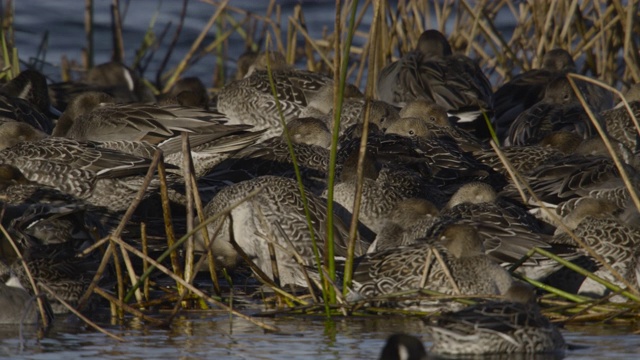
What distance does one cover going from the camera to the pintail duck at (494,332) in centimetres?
619

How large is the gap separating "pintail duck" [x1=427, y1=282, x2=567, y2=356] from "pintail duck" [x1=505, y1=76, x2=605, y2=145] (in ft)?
17.3

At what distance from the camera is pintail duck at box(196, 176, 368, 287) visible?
823cm

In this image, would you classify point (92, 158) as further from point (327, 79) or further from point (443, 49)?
point (443, 49)

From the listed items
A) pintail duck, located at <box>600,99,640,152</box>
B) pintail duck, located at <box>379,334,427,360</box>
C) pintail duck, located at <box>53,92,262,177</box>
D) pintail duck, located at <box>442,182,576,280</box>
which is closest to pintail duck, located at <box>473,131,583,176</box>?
pintail duck, located at <box>600,99,640,152</box>

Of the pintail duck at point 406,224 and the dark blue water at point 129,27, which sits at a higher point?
the dark blue water at point 129,27

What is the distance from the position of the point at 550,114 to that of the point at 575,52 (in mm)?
1840

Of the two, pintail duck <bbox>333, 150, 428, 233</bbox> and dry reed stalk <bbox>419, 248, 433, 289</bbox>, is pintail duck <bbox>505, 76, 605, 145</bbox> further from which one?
dry reed stalk <bbox>419, 248, 433, 289</bbox>

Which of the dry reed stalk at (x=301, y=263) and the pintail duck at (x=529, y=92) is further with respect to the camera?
the pintail duck at (x=529, y=92)

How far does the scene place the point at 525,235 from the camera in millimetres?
7984

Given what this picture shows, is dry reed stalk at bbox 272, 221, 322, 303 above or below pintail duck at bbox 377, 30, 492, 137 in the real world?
below

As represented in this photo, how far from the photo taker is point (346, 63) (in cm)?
649

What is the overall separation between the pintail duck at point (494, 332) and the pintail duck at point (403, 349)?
2.71 ft

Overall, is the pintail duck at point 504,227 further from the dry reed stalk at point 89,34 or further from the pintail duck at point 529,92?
the dry reed stalk at point 89,34

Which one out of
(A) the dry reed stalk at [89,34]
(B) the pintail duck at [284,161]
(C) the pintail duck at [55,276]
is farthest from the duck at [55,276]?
(A) the dry reed stalk at [89,34]
